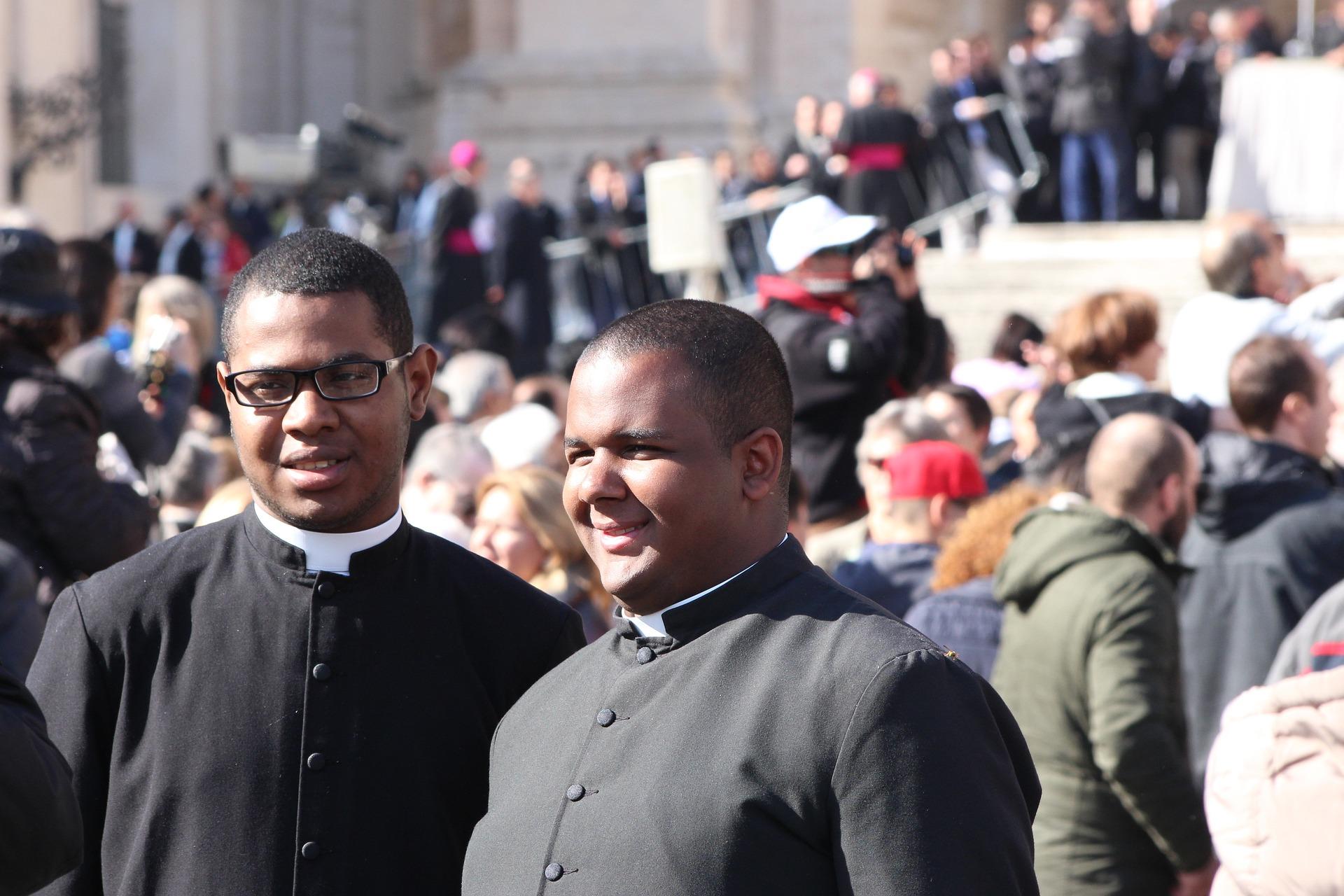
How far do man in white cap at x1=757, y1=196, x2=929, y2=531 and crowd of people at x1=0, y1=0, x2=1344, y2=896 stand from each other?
0.02 meters

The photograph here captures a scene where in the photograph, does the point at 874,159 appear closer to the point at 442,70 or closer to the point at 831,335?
the point at 831,335

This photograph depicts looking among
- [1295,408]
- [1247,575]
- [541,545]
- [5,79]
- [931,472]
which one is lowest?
[1247,575]

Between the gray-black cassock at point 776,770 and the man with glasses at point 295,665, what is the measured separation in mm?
208

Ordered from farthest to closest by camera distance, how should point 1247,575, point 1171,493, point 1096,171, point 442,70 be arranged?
point 442,70
point 1096,171
point 1247,575
point 1171,493

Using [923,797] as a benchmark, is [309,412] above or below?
above

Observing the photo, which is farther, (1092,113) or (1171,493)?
(1092,113)

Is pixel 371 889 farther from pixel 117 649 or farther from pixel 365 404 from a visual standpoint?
pixel 365 404

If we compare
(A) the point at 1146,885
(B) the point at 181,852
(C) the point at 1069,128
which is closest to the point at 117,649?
(B) the point at 181,852

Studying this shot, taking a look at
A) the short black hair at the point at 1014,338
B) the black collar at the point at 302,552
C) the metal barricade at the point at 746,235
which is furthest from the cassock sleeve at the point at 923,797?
the metal barricade at the point at 746,235

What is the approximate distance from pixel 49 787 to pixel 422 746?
577 mm

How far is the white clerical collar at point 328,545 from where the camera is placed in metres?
2.50

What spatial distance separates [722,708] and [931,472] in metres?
2.92

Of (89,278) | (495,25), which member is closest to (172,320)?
(89,278)

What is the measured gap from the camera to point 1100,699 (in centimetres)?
412
